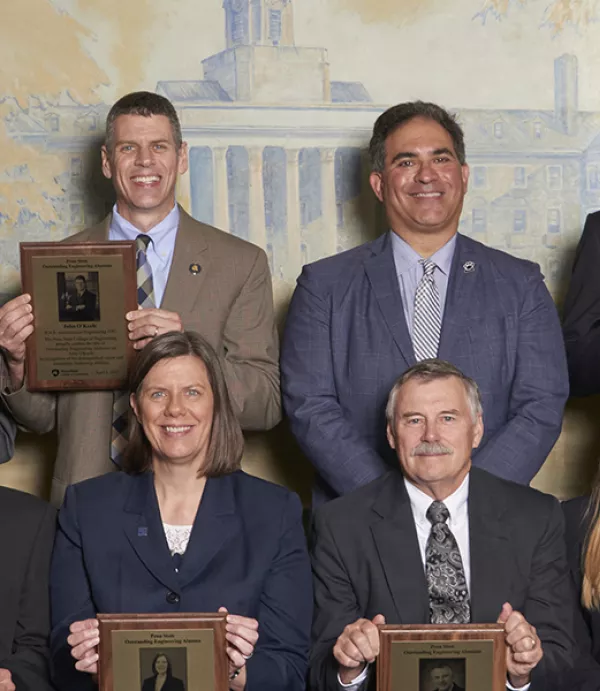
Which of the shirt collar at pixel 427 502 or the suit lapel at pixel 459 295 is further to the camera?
the suit lapel at pixel 459 295

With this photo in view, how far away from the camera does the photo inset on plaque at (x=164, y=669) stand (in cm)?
317

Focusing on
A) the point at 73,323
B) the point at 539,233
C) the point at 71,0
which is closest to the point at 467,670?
the point at 73,323

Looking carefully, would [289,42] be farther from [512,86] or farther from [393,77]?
[512,86]

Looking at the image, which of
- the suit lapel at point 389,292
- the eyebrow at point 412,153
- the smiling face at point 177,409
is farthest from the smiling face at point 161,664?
the eyebrow at point 412,153

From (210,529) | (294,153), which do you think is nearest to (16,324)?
(210,529)

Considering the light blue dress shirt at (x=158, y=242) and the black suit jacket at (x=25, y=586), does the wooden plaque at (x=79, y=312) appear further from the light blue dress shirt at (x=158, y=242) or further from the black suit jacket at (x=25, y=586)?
the black suit jacket at (x=25, y=586)

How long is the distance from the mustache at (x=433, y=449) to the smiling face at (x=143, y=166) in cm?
126

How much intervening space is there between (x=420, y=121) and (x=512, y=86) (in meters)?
1.29

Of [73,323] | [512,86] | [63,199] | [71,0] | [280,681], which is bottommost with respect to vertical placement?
[280,681]

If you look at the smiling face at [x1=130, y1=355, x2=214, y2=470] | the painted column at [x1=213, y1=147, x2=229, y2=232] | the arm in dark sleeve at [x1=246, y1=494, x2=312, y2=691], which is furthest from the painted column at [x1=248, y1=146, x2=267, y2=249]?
the arm in dark sleeve at [x1=246, y1=494, x2=312, y2=691]

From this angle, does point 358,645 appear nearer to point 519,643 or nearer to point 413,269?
point 519,643

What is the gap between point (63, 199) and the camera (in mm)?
5484

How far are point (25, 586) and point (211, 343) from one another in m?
1.02

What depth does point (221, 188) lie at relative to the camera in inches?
218
